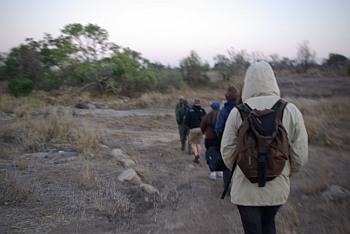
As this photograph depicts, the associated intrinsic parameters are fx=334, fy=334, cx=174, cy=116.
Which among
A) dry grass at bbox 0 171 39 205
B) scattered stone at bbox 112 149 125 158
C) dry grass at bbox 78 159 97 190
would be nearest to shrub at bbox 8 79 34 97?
scattered stone at bbox 112 149 125 158

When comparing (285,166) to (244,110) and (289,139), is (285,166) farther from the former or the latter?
(244,110)

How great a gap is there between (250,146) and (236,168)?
0.35 m

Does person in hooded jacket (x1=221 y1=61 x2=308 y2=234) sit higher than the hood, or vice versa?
the hood

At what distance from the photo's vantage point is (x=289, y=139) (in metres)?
2.55

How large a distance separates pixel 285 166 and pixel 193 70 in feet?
93.2

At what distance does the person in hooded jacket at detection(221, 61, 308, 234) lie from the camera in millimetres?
2484

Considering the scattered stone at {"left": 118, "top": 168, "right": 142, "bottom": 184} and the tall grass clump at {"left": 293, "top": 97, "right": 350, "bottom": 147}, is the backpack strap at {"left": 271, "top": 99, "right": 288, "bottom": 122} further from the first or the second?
the tall grass clump at {"left": 293, "top": 97, "right": 350, "bottom": 147}

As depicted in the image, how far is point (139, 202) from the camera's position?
509cm

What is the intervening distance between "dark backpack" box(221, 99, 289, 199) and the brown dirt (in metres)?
2.01

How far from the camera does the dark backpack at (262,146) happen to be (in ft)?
7.68

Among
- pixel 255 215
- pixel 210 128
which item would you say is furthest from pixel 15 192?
pixel 255 215

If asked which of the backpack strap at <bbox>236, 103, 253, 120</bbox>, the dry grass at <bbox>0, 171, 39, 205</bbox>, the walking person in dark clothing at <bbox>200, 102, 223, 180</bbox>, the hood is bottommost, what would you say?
the dry grass at <bbox>0, 171, 39, 205</bbox>

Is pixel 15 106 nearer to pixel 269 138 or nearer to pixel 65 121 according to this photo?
pixel 65 121

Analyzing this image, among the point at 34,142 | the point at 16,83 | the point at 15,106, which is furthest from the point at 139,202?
the point at 16,83
